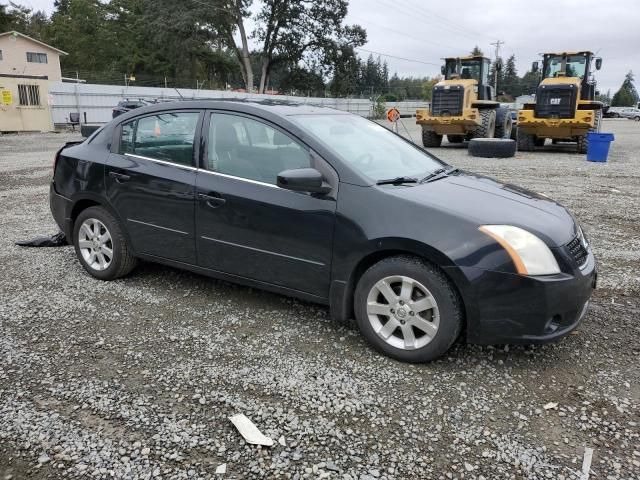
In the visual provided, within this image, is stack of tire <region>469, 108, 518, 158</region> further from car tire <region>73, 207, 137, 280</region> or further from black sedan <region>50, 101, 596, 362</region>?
car tire <region>73, 207, 137, 280</region>

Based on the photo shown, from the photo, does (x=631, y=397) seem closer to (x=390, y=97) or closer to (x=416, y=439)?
(x=416, y=439)

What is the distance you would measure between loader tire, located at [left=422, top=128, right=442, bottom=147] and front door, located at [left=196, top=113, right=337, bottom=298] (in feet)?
49.5

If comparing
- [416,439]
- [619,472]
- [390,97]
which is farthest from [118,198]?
[390,97]

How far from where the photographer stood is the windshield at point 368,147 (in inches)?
143

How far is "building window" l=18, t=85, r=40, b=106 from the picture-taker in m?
22.6

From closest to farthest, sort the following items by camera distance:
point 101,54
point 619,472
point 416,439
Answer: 1. point 619,472
2. point 416,439
3. point 101,54

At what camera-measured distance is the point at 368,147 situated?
3.97m

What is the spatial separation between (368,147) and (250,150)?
2.93ft

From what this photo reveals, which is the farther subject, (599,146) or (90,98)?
(90,98)

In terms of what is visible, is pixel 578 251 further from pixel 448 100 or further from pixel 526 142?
pixel 526 142

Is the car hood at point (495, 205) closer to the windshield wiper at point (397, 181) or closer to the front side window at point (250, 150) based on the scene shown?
the windshield wiper at point (397, 181)

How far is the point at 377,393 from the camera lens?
9.66 ft

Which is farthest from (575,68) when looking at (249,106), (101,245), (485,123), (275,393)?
(275,393)

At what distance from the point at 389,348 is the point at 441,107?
15134 mm
